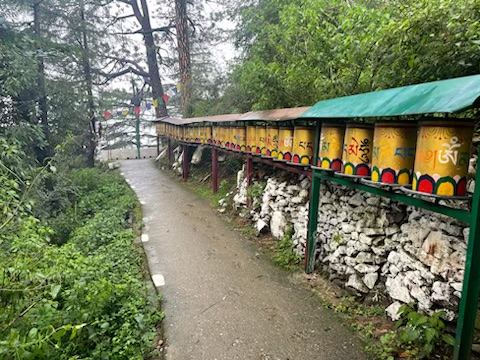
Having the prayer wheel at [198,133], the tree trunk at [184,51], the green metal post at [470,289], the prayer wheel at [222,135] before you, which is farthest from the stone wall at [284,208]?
the tree trunk at [184,51]

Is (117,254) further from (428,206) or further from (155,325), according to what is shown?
(428,206)

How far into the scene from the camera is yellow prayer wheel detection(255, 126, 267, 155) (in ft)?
20.1

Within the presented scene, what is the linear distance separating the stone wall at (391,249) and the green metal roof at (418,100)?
124cm

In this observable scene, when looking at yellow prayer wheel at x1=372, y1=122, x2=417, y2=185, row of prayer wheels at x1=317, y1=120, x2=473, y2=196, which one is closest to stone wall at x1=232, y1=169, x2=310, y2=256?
row of prayer wheels at x1=317, y1=120, x2=473, y2=196

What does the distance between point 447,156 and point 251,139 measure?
4.59 m

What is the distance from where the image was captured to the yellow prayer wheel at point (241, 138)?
23.5 feet

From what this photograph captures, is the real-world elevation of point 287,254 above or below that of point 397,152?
below

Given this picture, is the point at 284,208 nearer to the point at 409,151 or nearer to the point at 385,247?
the point at 385,247

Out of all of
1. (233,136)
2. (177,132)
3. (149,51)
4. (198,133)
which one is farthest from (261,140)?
(149,51)

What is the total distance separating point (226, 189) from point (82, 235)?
4482mm

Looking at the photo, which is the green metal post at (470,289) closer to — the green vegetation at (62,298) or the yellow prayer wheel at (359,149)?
the yellow prayer wheel at (359,149)

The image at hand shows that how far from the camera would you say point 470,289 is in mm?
2232

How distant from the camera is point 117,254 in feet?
17.2

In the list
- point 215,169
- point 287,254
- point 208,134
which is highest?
point 208,134
